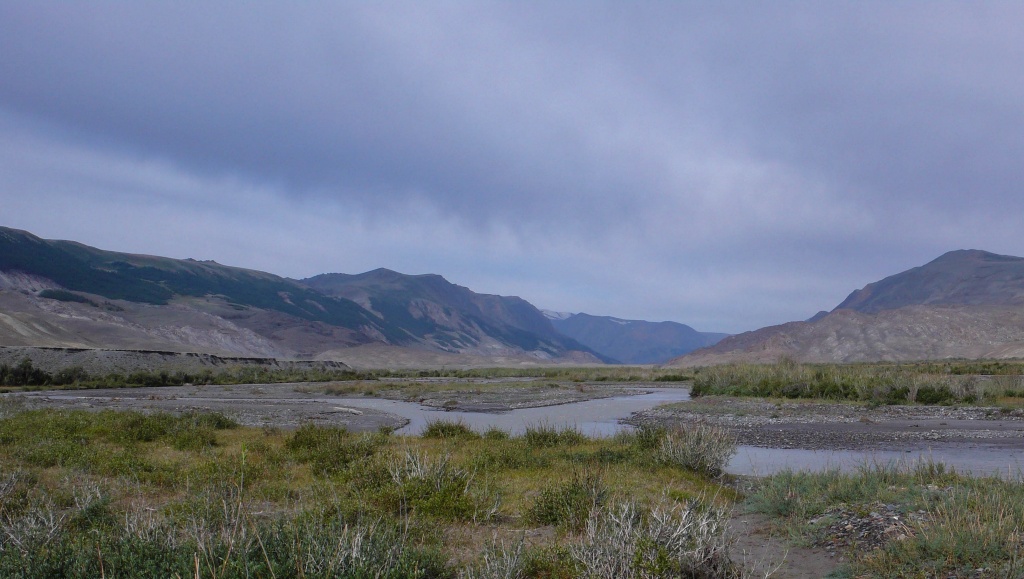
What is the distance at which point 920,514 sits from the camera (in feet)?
24.8

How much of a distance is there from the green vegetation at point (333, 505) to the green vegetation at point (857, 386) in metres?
22.4

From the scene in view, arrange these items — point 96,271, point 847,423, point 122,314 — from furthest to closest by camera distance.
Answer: point 96,271 → point 122,314 → point 847,423

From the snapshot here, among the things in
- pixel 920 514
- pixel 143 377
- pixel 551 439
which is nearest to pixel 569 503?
pixel 920 514

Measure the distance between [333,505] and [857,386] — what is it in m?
32.1

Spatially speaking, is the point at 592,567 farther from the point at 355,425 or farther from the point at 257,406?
the point at 257,406

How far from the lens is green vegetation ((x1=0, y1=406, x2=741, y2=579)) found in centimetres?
500

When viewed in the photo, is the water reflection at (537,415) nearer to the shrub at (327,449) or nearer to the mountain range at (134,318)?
the shrub at (327,449)

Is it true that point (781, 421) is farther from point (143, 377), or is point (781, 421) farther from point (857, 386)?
point (143, 377)

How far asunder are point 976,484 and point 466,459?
28.2ft

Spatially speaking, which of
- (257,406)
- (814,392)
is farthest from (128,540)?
(814,392)

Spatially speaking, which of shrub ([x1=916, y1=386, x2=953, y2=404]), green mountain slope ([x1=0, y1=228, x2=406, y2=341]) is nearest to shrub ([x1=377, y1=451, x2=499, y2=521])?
shrub ([x1=916, y1=386, x2=953, y2=404])

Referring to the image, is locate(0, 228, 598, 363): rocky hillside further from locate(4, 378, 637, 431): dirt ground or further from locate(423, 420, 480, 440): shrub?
locate(423, 420, 480, 440): shrub

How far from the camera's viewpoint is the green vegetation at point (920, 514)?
596 cm

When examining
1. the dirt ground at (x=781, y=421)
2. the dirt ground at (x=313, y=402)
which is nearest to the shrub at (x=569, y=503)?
the dirt ground at (x=781, y=421)
